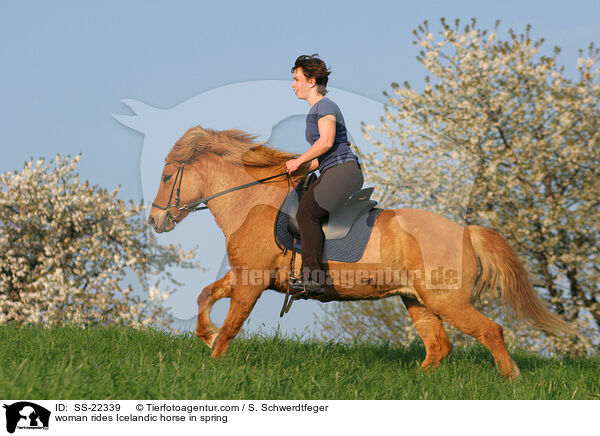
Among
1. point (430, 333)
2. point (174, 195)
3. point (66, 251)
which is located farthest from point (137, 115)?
point (66, 251)

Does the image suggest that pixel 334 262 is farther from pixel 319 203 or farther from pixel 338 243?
pixel 319 203

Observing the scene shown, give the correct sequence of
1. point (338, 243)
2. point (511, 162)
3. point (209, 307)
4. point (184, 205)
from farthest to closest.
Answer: point (511, 162)
point (209, 307)
point (184, 205)
point (338, 243)

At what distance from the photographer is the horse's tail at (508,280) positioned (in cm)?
576

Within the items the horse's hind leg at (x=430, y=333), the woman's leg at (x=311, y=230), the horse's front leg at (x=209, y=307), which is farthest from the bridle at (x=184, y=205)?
the horse's hind leg at (x=430, y=333)

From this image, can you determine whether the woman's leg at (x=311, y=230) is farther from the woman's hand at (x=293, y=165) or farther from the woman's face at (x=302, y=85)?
the woman's face at (x=302, y=85)

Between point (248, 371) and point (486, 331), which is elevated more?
point (486, 331)

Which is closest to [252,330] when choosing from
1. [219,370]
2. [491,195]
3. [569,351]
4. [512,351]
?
Answer: [219,370]

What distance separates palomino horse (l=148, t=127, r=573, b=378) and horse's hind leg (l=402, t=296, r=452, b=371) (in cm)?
7

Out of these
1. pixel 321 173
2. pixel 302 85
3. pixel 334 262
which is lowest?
pixel 334 262

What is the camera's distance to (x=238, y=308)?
543 centimetres

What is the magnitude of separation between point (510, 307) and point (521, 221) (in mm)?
4586
